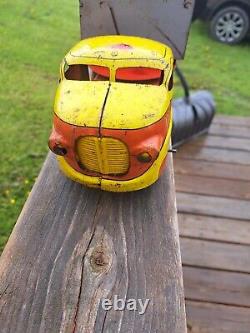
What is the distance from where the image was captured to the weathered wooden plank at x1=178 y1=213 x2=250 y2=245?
216 centimetres

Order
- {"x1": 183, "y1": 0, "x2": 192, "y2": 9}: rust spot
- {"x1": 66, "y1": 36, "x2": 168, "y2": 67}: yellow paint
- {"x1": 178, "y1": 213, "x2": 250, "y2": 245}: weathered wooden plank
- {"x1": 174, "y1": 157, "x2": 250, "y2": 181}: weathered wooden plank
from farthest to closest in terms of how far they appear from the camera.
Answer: {"x1": 174, "y1": 157, "x2": 250, "y2": 181}: weathered wooden plank
{"x1": 178, "y1": 213, "x2": 250, "y2": 245}: weathered wooden plank
{"x1": 183, "y1": 0, "x2": 192, "y2": 9}: rust spot
{"x1": 66, "y1": 36, "x2": 168, "y2": 67}: yellow paint

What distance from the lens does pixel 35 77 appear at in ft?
12.9

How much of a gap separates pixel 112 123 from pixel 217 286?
114cm

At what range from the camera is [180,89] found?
4211 mm

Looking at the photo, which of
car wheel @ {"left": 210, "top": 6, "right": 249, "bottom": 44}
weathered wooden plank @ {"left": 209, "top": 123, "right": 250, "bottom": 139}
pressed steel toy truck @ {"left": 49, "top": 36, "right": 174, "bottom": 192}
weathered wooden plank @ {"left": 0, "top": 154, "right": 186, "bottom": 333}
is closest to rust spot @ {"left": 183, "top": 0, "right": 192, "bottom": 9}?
pressed steel toy truck @ {"left": 49, "top": 36, "right": 174, "bottom": 192}

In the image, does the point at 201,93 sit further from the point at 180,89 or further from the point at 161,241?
the point at 161,241

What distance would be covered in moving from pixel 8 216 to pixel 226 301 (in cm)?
133

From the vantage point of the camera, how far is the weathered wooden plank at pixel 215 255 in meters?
1.99

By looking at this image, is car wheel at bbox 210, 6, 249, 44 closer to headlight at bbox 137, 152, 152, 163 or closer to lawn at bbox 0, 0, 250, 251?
lawn at bbox 0, 0, 250, 251

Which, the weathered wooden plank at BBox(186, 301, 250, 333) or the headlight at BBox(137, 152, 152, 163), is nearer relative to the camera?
the headlight at BBox(137, 152, 152, 163)

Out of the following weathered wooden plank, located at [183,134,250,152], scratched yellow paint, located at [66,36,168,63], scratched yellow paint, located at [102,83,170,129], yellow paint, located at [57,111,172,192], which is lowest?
weathered wooden plank, located at [183,134,250,152]

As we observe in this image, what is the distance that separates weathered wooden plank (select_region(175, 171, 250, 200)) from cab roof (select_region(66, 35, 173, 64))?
4.34ft

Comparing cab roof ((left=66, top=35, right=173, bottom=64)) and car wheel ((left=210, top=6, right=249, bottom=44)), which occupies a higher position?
cab roof ((left=66, top=35, right=173, bottom=64))

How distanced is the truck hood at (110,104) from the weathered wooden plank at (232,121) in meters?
2.25
